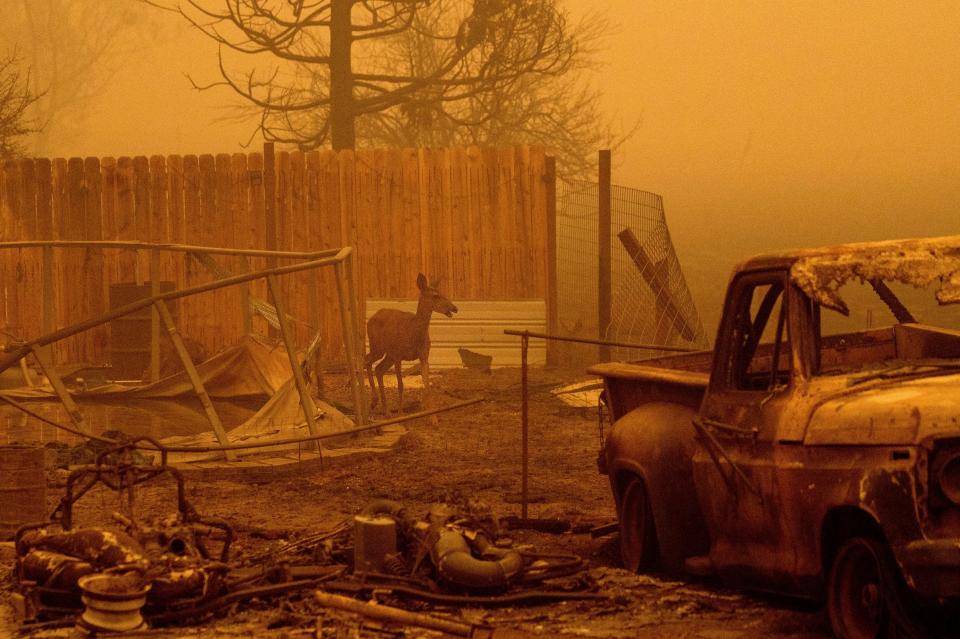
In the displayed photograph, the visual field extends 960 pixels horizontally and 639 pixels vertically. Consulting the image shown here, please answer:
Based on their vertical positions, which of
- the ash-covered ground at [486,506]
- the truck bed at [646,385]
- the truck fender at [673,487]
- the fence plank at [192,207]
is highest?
the fence plank at [192,207]

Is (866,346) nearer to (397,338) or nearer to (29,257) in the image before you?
(397,338)

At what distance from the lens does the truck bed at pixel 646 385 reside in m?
8.37

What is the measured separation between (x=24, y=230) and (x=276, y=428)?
12.0 m

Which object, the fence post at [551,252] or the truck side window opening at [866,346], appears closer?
the truck side window opening at [866,346]

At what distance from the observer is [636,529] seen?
8.71 m

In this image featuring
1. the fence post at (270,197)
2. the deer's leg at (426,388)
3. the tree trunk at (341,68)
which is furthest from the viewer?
the tree trunk at (341,68)

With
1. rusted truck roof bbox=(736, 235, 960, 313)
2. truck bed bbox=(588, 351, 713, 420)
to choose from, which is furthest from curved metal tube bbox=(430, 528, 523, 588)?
rusted truck roof bbox=(736, 235, 960, 313)

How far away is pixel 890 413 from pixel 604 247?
14.2 metres

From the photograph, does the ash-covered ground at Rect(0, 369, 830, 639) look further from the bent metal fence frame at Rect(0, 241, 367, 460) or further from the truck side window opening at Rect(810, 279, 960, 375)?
the truck side window opening at Rect(810, 279, 960, 375)

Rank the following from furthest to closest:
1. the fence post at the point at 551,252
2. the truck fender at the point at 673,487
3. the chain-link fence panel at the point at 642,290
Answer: the fence post at the point at 551,252 < the chain-link fence panel at the point at 642,290 < the truck fender at the point at 673,487

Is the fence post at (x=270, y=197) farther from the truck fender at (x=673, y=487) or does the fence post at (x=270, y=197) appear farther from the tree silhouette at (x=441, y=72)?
the truck fender at (x=673, y=487)

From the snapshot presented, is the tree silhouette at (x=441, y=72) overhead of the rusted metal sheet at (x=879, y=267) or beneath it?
overhead

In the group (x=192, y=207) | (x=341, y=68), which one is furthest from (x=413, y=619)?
(x=341, y=68)

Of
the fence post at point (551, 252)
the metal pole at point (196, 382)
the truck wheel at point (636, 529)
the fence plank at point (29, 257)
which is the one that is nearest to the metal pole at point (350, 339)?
the metal pole at point (196, 382)
